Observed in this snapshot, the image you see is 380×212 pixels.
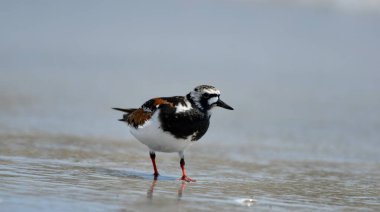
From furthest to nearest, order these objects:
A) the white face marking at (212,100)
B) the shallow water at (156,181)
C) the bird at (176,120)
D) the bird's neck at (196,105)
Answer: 1. the white face marking at (212,100)
2. the bird's neck at (196,105)
3. the bird at (176,120)
4. the shallow water at (156,181)

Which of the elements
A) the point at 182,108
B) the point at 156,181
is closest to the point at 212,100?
the point at 182,108

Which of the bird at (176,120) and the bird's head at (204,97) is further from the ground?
the bird's head at (204,97)

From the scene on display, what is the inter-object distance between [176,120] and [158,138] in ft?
0.99

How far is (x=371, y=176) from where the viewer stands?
369 inches

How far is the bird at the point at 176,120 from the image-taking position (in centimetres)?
791

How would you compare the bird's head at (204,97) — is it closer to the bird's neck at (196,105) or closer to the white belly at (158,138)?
the bird's neck at (196,105)

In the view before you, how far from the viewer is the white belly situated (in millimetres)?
7953

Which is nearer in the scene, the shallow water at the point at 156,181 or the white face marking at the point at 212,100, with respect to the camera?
the shallow water at the point at 156,181

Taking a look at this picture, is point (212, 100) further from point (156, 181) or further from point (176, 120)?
point (156, 181)

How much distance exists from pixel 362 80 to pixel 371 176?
1349 cm

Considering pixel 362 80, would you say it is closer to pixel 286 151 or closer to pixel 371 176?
pixel 286 151

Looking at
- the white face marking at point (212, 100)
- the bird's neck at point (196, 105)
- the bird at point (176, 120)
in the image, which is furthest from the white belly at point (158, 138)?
the white face marking at point (212, 100)

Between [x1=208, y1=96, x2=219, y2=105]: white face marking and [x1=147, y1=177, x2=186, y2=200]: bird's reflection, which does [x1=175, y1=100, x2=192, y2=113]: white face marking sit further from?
[x1=147, y1=177, x2=186, y2=200]: bird's reflection

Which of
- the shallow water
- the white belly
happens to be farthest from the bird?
the shallow water
